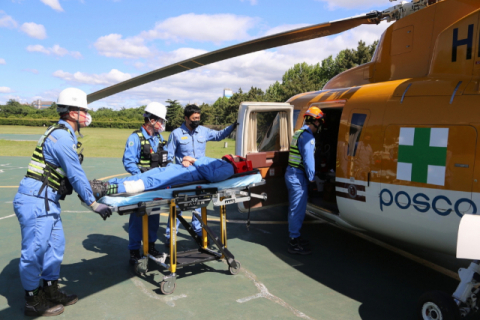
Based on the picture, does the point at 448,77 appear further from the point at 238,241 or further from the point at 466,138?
the point at 238,241

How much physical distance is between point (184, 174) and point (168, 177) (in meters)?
0.22

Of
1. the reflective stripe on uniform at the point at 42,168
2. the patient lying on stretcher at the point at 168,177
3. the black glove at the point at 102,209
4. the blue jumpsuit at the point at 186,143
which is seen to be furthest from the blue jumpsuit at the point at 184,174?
the blue jumpsuit at the point at 186,143

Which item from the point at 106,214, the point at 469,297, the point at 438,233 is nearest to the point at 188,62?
the point at 106,214

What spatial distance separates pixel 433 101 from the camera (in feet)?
13.0

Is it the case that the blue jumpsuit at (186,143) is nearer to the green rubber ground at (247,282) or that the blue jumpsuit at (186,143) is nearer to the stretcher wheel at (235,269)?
the green rubber ground at (247,282)

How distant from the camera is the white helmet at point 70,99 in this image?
3664 millimetres

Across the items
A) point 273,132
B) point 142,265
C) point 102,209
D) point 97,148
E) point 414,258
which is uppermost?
point 273,132

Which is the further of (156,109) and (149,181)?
(156,109)

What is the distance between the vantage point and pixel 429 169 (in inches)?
151

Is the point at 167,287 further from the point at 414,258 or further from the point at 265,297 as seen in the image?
the point at 414,258

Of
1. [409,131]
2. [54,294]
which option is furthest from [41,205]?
[409,131]

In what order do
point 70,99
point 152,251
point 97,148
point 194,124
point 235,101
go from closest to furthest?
point 70,99, point 152,251, point 194,124, point 97,148, point 235,101

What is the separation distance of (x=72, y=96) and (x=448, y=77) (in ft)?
14.1

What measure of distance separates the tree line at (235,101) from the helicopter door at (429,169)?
3054cm
